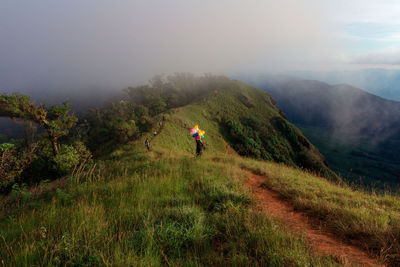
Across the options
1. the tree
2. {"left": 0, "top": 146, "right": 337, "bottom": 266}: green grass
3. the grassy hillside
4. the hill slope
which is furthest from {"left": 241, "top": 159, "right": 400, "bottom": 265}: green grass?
the tree

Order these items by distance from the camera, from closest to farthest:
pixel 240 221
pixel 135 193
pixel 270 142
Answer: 1. pixel 240 221
2. pixel 135 193
3. pixel 270 142

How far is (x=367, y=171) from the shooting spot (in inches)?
4077

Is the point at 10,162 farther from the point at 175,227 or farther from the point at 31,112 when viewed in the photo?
the point at 31,112

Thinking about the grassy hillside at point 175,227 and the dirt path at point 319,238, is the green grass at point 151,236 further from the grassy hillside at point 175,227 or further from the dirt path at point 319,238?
the dirt path at point 319,238

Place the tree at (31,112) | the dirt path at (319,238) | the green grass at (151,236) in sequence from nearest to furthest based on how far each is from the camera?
the green grass at (151,236)
the dirt path at (319,238)
the tree at (31,112)

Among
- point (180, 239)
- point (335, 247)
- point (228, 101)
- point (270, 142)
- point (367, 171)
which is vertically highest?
point (228, 101)

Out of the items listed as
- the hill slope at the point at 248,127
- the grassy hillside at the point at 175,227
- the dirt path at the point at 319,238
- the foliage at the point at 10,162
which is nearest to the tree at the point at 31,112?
the foliage at the point at 10,162

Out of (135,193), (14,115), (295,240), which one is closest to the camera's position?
(295,240)

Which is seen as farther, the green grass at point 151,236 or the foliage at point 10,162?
the foliage at point 10,162

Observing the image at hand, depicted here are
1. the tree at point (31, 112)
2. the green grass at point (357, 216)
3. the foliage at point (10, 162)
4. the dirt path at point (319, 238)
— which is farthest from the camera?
the tree at point (31, 112)

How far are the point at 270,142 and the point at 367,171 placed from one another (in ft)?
335

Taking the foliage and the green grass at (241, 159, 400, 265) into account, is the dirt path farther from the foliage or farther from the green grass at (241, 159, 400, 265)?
the foliage

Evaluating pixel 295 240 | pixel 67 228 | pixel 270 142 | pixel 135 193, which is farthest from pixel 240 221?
pixel 270 142

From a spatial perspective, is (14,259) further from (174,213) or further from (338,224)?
(338,224)
